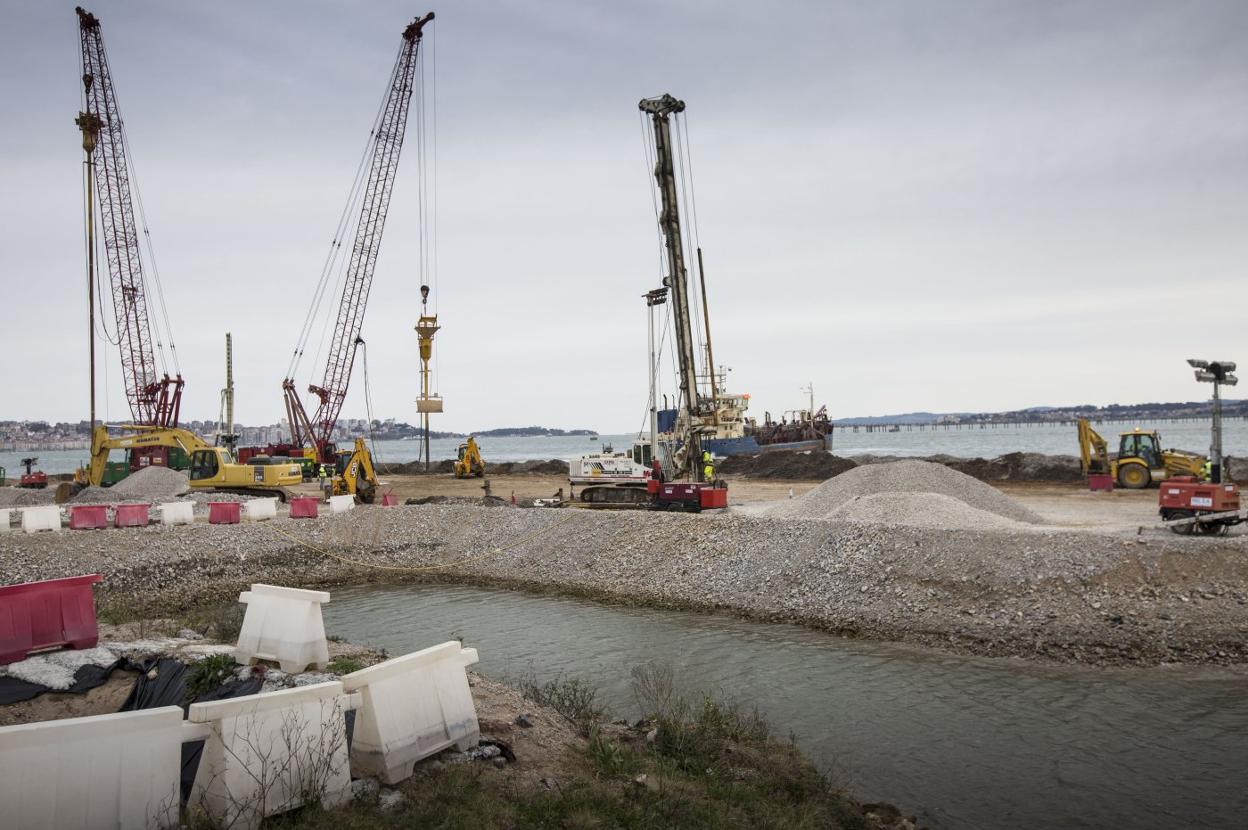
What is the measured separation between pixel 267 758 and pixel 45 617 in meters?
5.72

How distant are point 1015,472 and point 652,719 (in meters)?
38.1

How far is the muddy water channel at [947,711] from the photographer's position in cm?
855

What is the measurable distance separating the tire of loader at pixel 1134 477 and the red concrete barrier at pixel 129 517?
114 feet

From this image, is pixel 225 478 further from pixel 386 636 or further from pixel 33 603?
pixel 33 603

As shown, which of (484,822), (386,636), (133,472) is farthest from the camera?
(133,472)

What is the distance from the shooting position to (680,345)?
2808cm

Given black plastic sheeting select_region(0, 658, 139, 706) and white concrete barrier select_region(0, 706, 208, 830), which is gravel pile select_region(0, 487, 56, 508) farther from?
white concrete barrier select_region(0, 706, 208, 830)

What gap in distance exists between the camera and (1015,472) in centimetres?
4247

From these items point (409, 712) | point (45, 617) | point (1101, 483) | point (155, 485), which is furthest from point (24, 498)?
point (1101, 483)

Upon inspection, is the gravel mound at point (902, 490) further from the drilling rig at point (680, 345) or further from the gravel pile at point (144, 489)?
the gravel pile at point (144, 489)

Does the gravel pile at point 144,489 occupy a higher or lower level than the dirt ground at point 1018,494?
higher

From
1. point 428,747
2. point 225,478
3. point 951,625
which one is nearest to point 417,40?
point 225,478

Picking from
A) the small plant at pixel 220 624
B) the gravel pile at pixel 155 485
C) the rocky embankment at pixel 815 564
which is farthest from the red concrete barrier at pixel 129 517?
the gravel pile at pixel 155 485

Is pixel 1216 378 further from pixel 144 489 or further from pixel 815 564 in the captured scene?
pixel 144 489
